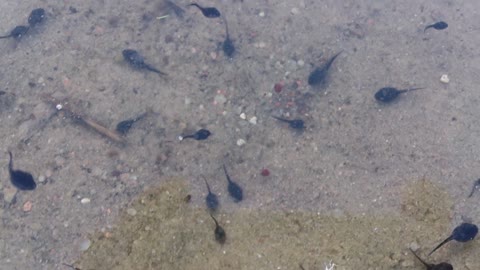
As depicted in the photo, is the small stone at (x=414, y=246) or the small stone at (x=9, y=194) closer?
the small stone at (x=414, y=246)

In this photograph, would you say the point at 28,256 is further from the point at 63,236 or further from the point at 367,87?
the point at 367,87

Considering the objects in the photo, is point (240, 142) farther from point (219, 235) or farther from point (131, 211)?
point (131, 211)

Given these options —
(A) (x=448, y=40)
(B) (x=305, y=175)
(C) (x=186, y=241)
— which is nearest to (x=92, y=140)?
(C) (x=186, y=241)

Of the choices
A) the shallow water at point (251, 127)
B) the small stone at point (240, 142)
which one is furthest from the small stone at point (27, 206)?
the small stone at point (240, 142)

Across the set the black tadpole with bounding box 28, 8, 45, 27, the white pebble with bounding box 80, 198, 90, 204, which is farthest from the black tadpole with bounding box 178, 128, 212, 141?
the black tadpole with bounding box 28, 8, 45, 27

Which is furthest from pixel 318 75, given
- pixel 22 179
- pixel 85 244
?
pixel 22 179

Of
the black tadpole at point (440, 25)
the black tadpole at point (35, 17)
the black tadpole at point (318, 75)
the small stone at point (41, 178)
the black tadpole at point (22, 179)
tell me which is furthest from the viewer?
the black tadpole at point (35, 17)

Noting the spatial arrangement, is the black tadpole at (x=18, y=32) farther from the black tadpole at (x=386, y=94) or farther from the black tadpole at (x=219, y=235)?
the black tadpole at (x=386, y=94)

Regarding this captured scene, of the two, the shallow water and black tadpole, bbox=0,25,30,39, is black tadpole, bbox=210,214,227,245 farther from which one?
black tadpole, bbox=0,25,30,39
